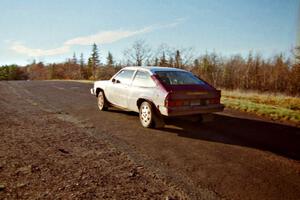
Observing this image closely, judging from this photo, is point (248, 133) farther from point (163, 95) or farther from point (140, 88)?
point (140, 88)

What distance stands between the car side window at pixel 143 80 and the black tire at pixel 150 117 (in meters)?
0.53

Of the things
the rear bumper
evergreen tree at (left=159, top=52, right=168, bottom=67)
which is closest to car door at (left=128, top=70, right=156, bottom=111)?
the rear bumper

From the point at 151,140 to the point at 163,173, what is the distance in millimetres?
1787

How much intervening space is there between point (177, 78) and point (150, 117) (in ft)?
4.49

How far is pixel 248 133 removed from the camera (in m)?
6.13

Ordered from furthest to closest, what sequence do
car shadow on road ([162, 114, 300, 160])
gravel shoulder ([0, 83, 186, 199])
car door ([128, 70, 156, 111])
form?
car door ([128, 70, 156, 111])
car shadow on road ([162, 114, 300, 160])
gravel shoulder ([0, 83, 186, 199])

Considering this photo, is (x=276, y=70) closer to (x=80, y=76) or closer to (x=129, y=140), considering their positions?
(x=129, y=140)

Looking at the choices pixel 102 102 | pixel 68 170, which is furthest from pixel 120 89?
pixel 68 170

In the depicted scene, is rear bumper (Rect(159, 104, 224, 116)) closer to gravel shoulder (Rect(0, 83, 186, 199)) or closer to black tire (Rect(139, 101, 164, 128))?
black tire (Rect(139, 101, 164, 128))

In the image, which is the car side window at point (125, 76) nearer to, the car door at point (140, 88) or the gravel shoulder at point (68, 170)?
the car door at point (140, 88)

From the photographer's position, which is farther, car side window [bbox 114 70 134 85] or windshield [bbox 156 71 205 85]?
car side window [bbox 114 70 134 85]

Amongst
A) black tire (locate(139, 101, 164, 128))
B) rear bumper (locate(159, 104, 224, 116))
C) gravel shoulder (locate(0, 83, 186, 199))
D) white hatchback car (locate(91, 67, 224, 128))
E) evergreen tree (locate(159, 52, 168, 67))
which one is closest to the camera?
gravel shoulder (locate(0, 83, 186, 199))

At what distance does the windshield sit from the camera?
260 inches

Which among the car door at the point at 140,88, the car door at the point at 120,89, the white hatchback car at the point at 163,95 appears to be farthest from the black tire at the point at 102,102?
the car door at the point at 140,88
